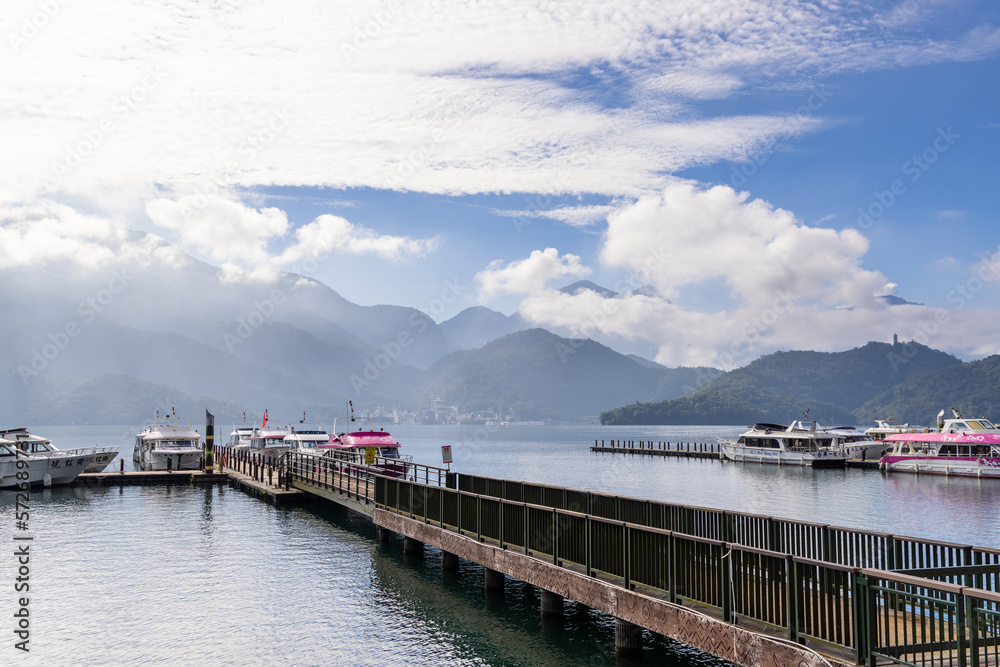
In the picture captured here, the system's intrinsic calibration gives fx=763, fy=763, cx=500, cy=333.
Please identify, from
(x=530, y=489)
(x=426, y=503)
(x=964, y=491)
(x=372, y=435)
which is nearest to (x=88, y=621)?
(x=426, y=503)

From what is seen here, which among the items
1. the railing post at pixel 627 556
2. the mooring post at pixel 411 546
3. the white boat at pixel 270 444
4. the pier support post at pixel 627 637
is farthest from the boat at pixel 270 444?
the railing post at pixel 627 556

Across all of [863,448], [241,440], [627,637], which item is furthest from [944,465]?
[627,637]

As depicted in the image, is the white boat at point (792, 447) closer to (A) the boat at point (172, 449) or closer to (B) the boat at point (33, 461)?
(A) the boat at point (172, 449)

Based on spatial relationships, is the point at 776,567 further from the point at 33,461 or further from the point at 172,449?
the point at 172,449

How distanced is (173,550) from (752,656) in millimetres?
24831

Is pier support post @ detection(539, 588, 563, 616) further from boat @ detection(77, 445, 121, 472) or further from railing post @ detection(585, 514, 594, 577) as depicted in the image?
boat @ detection(77, 445, 121, 472)

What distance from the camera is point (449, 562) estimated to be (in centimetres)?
2483

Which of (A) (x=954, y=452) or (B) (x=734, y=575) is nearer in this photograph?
(B) (x=734, y=575)

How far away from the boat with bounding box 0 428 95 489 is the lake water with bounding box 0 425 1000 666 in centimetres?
279

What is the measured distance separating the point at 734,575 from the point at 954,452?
71610mm

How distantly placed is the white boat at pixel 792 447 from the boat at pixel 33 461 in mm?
73929

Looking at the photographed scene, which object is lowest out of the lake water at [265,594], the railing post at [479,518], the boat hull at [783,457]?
the boat hull at [783,457]

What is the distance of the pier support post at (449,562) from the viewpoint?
24.7 meters

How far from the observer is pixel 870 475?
75.4 metres
